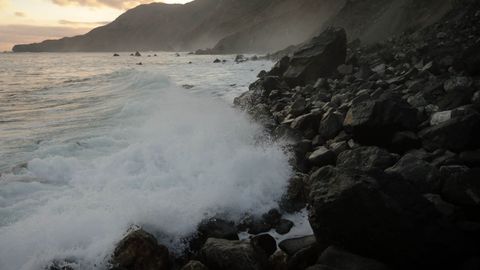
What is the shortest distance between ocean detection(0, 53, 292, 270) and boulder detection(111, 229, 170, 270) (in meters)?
0.19

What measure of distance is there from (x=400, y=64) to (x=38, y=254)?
1228 cm

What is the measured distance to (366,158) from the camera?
236 inches

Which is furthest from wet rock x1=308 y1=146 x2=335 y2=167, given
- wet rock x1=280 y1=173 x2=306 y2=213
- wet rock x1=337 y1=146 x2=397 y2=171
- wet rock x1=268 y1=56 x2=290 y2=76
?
wet rock x1=268 y1=56 x2=290 y2=76

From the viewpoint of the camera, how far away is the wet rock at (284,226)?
202 inches

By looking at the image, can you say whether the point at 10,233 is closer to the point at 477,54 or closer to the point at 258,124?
the point at 258,124

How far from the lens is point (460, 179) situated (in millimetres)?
4527

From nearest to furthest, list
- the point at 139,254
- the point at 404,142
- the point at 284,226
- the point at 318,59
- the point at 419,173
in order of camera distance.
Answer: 1. the point at 139,254
2. the point at 419,173
3. the point at 284,226
4. the point at 404,142
5. the point at 318,59

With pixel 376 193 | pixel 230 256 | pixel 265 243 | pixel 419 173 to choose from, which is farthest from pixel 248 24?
pixel 230 256

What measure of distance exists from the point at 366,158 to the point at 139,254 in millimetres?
3612

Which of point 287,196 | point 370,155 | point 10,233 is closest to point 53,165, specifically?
point 10,233

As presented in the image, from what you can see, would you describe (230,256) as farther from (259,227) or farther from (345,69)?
(345,69)

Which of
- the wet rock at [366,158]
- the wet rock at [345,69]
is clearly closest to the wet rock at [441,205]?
the wet rock at [366,158]

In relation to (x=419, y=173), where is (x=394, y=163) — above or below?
below

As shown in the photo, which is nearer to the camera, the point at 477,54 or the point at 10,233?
the point at 10,233
